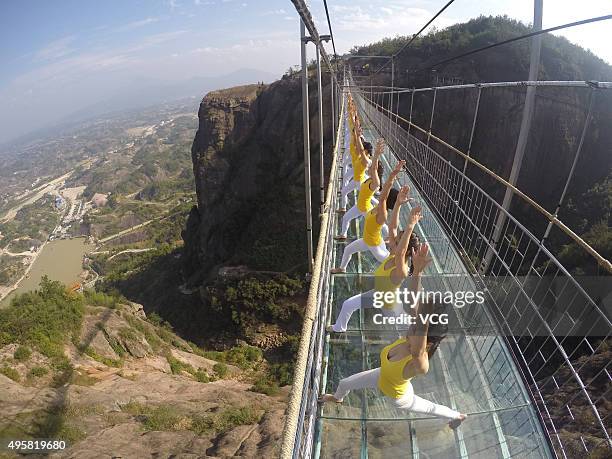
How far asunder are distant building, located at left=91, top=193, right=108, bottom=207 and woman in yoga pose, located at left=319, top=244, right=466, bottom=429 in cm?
11877

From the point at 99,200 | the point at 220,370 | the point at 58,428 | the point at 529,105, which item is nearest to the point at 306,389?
the point at 529,105

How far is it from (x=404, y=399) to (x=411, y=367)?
1.15 ft

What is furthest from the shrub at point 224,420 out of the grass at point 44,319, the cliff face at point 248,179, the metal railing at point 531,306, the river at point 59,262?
the river at point 59,262

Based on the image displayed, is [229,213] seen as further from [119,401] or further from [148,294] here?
[119,401]

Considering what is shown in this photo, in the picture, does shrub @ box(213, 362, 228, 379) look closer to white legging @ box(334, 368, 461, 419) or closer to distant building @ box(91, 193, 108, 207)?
white legging @ box(334, 368, 461, 419)

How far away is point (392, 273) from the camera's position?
2.98 metres

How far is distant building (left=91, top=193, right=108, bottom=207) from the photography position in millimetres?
107019

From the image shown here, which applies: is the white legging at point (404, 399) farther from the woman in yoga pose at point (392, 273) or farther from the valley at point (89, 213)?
the valley at point (89, 213)

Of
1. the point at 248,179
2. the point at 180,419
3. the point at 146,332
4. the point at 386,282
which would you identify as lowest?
the point at 146,332

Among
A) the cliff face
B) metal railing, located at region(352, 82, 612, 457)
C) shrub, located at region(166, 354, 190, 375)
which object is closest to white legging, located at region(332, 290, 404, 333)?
metal railing, located at region(352, 82, 612, 457)

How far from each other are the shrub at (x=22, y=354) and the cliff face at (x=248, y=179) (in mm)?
16767

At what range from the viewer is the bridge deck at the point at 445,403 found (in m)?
2.49

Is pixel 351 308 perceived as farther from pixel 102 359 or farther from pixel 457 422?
pixel 102 359

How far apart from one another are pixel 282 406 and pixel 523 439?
27.9 feet
